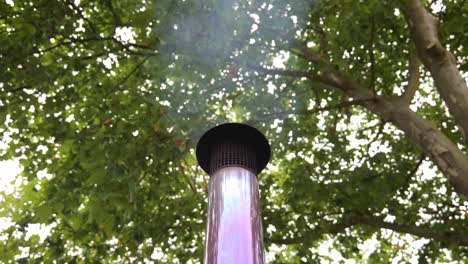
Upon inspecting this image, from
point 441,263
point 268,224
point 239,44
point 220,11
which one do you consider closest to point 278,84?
point 239,44

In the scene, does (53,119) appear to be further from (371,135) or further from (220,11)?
(371,135)

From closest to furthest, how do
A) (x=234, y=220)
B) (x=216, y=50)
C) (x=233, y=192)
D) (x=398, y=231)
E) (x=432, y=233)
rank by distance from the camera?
(x=234, y=220) < (x=233, y=192) < (x=432, y=233) < (x=216, y=50) < (x=398, y=231)

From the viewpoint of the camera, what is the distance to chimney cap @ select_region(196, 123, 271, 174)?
238cm

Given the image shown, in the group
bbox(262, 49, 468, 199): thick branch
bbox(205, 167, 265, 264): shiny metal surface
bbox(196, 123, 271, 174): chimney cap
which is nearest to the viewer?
bbox(205, 167, 265, 264): shiny metal surface

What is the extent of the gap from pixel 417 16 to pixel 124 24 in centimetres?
398

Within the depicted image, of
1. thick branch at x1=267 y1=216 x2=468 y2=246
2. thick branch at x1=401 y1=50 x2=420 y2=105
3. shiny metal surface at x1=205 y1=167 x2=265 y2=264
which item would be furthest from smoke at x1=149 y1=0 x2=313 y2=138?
shiny metal surface at x1=205 y1=167 x2=265 y2=264

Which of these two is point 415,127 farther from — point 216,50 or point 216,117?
point 216,117

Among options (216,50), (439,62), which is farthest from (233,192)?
(216,50)

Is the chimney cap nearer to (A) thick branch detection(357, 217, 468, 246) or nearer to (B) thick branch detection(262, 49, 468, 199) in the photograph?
(B) thick branch detection(262, 49, 468, 199)

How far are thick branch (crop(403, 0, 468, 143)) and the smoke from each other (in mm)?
1430

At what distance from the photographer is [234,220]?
189 cm

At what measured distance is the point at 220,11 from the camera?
18.2ft

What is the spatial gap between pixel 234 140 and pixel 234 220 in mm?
574

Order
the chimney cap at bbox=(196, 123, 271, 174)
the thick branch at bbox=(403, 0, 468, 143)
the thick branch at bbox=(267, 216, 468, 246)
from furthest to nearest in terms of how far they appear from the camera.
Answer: the thick branch at bbox=(267, 216, 468, 246), the thick branch at bbox=(403, 0, 468, 143), the chimney cap at bbox=(196, 123, 271, 174)
